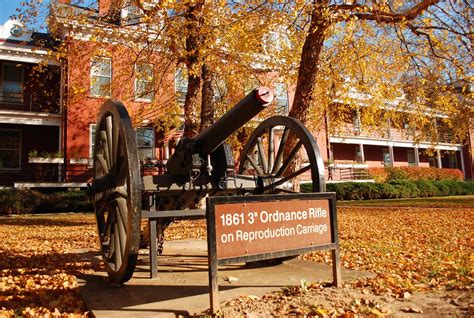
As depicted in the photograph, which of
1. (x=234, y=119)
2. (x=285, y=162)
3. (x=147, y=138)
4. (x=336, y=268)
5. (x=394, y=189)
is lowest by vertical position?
(x=336, y=268)

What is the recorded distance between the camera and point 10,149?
19.2m

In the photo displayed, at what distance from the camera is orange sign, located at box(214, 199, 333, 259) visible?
287cm

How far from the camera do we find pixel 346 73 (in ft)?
40.7

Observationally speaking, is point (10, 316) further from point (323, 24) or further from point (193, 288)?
point (323, 24)

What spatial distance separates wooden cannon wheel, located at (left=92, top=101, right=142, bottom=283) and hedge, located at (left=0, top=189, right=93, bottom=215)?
11.2 m

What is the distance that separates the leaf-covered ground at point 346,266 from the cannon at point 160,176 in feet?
2.11

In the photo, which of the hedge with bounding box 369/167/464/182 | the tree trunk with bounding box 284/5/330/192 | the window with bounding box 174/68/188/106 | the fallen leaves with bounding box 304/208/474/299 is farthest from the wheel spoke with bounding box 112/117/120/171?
the hedge with bounding box 369/167/464/182

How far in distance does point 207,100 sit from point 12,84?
14534mm

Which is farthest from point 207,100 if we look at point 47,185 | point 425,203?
point 425,203

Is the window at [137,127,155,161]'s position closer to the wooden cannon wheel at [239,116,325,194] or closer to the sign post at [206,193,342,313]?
the wooden cannon wheel at [239,116,325,194]

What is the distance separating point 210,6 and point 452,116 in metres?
10.8

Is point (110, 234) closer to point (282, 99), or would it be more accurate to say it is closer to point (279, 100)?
point (279, 100)

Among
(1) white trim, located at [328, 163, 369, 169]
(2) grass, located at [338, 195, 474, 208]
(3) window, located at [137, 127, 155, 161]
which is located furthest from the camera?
(1) white trim, located at [328, 163, 369, 169]

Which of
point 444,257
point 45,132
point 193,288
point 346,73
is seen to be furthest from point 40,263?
point 45,132
